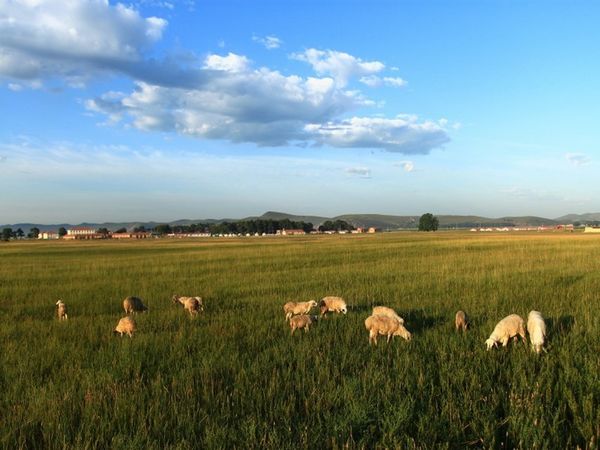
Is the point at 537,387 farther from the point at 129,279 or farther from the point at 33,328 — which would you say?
the point at 129,279

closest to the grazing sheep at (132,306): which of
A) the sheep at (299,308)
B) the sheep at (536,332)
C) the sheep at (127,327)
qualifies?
the sheep at (127,327)

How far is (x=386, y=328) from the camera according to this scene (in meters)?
9.00

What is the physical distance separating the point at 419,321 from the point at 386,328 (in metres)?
2.23

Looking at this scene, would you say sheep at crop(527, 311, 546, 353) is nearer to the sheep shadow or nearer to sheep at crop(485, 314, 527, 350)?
sheep at crop(485, 314, 527, 350)

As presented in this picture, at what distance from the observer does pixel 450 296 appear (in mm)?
15211

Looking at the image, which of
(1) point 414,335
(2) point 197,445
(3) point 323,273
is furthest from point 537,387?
(3) point 323,273

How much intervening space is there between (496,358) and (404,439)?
339 centimetres

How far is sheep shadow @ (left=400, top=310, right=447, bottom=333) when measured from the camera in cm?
1016

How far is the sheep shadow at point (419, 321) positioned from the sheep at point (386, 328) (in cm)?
101

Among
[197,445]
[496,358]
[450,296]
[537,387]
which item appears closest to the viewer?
[197,445]

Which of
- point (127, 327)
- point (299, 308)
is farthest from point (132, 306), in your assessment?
point (299, 308)

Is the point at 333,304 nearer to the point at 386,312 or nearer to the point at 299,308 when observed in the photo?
the point at 299,308

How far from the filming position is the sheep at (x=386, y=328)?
8875mm

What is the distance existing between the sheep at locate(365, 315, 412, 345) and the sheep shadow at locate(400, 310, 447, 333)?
1.01m
